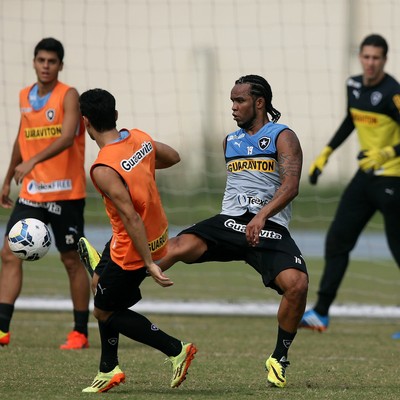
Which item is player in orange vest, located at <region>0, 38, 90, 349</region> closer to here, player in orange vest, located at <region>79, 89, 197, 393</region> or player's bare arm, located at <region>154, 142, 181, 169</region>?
player's bare arm, located at <region>154, 142, 181, 169</region>

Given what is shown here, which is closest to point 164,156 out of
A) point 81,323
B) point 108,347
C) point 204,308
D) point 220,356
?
point 108,347

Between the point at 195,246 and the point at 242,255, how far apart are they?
343mm

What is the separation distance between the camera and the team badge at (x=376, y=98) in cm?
1043

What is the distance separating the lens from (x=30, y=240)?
304 inches

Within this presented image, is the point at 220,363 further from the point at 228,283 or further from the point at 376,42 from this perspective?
the point at 228,283

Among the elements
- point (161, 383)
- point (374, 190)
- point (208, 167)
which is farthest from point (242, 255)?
point (208, 167)

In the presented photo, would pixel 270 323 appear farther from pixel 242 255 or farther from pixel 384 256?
pixel 384 256

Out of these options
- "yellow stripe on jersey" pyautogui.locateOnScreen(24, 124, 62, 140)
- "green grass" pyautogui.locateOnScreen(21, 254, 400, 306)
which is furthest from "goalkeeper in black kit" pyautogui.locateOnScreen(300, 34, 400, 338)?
"yellow stripe on jersey" pyautogui.locateOnScreen(24, 124, 62, 140)

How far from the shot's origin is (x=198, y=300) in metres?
12.7

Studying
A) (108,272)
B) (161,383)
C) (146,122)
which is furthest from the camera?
(146,122)

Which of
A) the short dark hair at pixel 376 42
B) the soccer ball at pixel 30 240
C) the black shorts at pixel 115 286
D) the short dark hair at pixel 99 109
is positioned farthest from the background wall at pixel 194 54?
the black shorts at pixel 115 286

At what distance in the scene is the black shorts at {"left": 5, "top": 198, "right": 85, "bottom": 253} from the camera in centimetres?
941

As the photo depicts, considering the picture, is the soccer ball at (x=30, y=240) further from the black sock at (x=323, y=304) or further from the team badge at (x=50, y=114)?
the black sock at (x=323, y=304)

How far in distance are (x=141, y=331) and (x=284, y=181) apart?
1408mm
